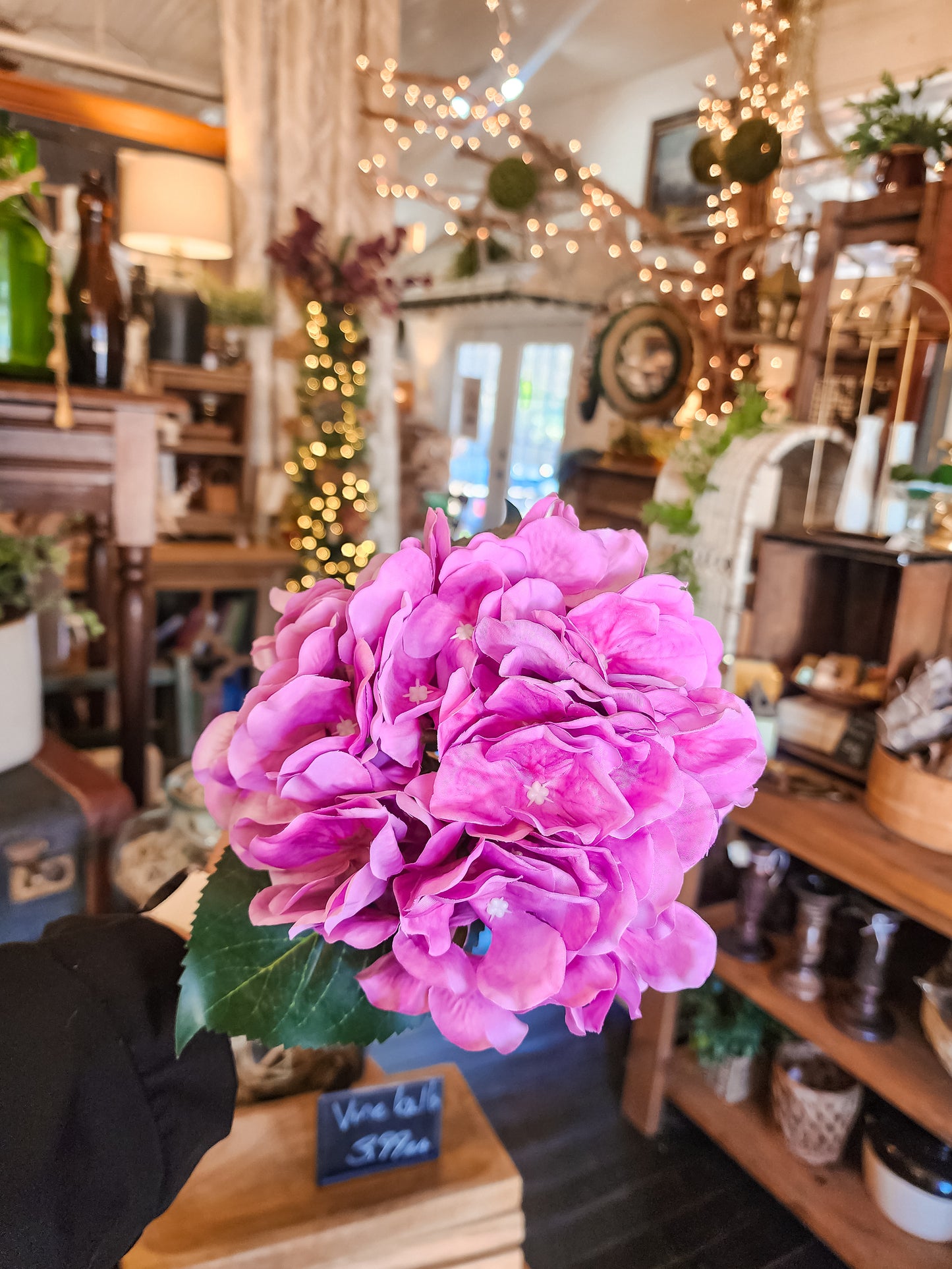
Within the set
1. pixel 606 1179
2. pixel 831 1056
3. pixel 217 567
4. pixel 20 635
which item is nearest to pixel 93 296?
pixel 20 635

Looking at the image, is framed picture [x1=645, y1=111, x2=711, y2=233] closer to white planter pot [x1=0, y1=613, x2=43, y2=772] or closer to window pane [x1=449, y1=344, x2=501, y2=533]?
window pane [x1=449, y1=344, x2=501, y2=533]

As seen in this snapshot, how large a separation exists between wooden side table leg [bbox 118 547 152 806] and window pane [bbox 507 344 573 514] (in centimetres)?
422

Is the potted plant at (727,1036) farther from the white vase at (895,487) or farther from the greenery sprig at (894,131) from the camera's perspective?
the greenery sprig at (894,131)

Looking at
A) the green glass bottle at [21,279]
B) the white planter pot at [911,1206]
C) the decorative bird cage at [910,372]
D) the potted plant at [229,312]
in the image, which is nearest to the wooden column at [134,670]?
the green glass bottle at [21,279]

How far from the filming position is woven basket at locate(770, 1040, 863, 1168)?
1637 mm

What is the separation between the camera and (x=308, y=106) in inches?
149

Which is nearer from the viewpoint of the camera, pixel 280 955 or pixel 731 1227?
pixel 280 955

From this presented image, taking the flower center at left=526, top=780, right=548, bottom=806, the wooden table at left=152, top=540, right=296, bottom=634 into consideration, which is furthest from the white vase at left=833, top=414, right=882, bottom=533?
the wooden table at left=152, top=540, right=296, bottom=634

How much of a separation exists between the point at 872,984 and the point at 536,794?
138 cm

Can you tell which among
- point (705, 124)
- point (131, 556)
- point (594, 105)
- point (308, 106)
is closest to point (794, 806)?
point (131, 556)

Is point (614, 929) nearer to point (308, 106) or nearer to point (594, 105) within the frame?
point (308, 106)

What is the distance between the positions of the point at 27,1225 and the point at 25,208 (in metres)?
1.39

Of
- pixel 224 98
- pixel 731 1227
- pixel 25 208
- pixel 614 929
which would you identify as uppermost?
pixel 224 98

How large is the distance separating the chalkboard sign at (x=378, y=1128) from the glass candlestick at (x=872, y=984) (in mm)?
1074
